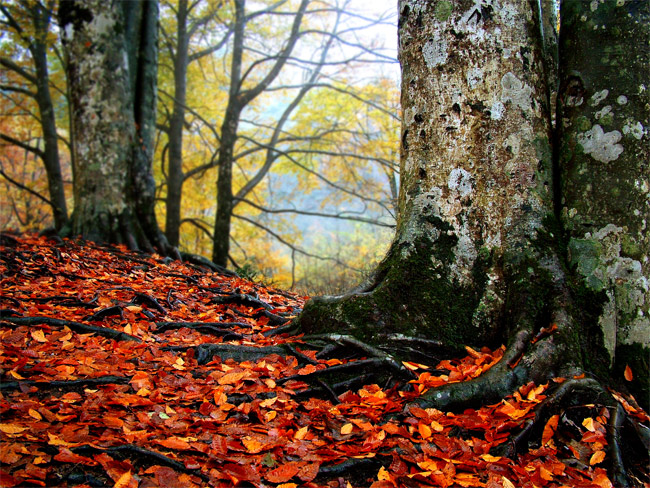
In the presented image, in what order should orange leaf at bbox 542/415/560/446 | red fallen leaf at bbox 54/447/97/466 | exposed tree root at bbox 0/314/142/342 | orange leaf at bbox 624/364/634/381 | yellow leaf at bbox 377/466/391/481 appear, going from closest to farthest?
red fallen leaf at bbox 54/447/97/466
yellow leaf at bbox 377/466/391/481
orange leaf at bbox 542/415/560/446
orange leaf at bbox 624/364/634/381
exposed tree root at bbox 0/314/142/342

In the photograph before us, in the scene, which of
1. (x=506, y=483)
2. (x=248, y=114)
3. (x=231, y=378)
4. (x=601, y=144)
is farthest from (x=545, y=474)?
(x=248, y=114)

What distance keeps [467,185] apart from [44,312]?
11.7ft

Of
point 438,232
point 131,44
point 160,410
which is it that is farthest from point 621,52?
point 131,44

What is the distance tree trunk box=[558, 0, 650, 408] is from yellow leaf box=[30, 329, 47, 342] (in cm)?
365

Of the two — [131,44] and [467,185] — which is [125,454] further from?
[131,44]

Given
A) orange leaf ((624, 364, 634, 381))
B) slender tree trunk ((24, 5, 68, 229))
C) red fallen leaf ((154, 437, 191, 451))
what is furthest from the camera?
slender tree trunk ((24, 5, 68, 229))

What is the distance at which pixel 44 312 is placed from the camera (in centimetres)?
368

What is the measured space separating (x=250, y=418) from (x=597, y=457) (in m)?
1.72

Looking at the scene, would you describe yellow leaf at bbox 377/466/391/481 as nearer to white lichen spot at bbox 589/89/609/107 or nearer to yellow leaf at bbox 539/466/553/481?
yellow leaf at bbox 539/466/553/481

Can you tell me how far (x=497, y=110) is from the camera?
3.01m

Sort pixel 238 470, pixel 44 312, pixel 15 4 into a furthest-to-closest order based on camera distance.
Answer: pixel 15 4 < pixel 44 312 < pixel 238 470

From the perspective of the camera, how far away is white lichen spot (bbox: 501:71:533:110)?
302cm

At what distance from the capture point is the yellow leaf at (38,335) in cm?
308

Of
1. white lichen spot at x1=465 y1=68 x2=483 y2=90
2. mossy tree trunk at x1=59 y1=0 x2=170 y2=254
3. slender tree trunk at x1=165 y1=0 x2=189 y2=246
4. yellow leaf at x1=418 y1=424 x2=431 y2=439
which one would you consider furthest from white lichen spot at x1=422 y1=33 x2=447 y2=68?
slender tree trunk at x1=165 y1=0 x2=189 y2=246
